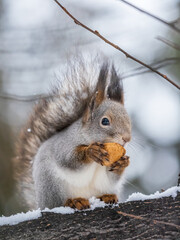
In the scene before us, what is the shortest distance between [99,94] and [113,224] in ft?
2.97

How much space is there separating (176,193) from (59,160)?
0.75 m

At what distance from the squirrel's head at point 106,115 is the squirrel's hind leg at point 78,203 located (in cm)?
35

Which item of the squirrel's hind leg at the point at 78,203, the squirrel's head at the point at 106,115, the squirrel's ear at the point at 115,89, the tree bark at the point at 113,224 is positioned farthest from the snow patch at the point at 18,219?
the squirrel's ear at the point at 115,89

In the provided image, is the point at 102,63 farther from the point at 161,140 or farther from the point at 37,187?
the point at 161,140

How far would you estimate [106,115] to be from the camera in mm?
2062

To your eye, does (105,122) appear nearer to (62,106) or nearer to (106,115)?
(106,115)

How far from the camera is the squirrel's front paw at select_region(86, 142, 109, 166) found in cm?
182

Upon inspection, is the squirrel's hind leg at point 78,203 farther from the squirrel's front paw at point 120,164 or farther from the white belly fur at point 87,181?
the squirrel's front paw at point 120,164

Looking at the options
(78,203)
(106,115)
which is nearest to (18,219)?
(78,203)

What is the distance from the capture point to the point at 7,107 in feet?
12.5

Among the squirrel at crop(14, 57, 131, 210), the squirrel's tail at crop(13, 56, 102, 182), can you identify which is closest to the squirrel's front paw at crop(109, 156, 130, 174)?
the squirrel at crop(14, 57, 131, 210)

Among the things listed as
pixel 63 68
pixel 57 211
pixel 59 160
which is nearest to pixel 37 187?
pixel 59 160

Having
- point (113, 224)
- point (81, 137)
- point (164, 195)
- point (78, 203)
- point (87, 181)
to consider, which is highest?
point (81, 137)

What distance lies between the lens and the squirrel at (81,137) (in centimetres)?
198
